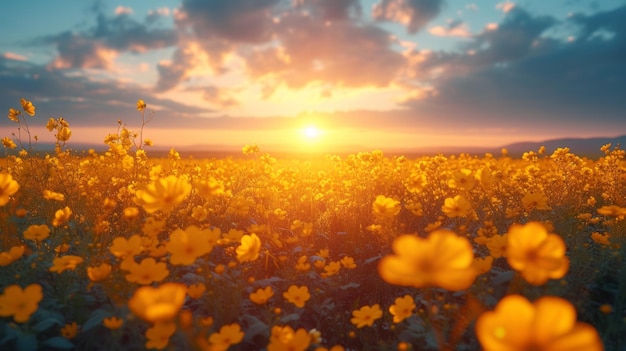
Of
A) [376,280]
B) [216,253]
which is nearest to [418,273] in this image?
[376,280]

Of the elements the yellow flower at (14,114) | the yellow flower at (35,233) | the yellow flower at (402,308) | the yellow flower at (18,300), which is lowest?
the yellow flower at (402,308)

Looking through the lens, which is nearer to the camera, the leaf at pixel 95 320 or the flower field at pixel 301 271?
the flower field at pixel 301 271

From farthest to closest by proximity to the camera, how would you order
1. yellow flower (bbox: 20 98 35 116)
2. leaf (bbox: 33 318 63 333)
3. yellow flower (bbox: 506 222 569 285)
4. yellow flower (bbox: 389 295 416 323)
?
yellow flower (bbox: 20 98 35 116) → yellow flower (bbox: 389 295 416 323) → leaf (bbox: 33 318 63 333) → yellow flower (bbox: 506 222 569 285)

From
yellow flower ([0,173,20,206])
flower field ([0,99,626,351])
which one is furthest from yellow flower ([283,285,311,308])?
yellow flower ([0,173,20,206])

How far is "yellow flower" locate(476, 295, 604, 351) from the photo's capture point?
110 cm

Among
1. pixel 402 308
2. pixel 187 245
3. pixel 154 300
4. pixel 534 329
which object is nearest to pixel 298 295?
pixel 402 308

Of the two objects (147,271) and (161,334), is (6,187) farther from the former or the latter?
(161,334)

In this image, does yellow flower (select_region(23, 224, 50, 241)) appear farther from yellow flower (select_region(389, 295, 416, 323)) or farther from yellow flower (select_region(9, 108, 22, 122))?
yellow flower (select_region(9, 108, 22, 122))

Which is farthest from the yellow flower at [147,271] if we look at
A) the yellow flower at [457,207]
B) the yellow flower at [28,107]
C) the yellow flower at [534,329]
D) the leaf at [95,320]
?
the yellow flower at [28,107]

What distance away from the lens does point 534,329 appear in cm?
114

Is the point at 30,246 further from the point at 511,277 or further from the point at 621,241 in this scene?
the point at 621,241

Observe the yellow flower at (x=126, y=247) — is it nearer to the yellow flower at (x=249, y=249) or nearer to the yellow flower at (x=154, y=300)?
the yellow flower at (x=249, y=249)

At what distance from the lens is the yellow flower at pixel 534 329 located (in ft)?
3.62

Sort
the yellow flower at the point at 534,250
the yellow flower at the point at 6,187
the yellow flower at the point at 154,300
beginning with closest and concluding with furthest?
the yellow flower at the point at 154,300 → the yellow flower at the point at 534,250 → the yellow flower at the point at 6,187
